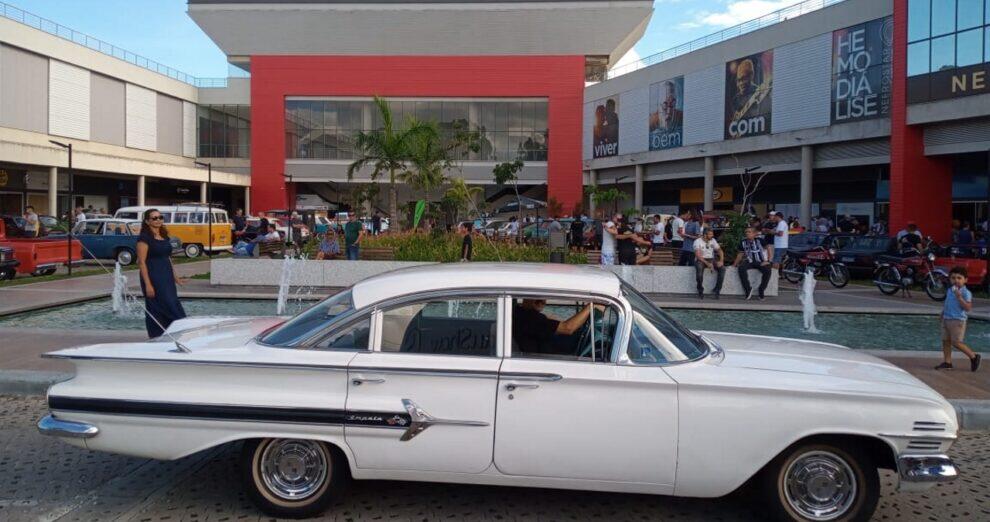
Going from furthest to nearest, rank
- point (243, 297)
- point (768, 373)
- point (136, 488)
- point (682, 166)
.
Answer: point (682, 166)
point (243, 297)
point (136, 488)
point (768, 373)

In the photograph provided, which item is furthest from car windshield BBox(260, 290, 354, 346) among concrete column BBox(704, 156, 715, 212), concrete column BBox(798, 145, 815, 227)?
concrete column BBox(704, 156, 715, 212)

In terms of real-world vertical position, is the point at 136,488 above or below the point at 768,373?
below

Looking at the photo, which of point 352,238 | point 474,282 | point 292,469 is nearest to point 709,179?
point 352,238

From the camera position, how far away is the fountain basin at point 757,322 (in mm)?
11297

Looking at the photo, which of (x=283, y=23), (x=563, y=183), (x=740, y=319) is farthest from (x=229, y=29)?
(x=740, y=319)

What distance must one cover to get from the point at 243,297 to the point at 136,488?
33.3 ft

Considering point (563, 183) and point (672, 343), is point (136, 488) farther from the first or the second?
point (563, 183)

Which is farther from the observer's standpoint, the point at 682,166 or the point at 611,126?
the point at 611,126

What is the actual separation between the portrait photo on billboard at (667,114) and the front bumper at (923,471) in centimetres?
4478

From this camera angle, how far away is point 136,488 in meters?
5.07

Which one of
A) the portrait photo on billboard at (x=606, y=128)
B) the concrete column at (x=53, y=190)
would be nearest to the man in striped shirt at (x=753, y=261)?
the concrete column at (x=53, y=190)

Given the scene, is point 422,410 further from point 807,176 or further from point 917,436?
point 807,176

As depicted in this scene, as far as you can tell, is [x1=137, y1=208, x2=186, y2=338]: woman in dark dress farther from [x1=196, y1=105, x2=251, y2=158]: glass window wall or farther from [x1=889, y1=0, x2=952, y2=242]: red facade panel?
[x1=196, y1=105, x2=251, y2=158]: glass window wall

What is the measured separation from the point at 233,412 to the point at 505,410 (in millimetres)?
1551
